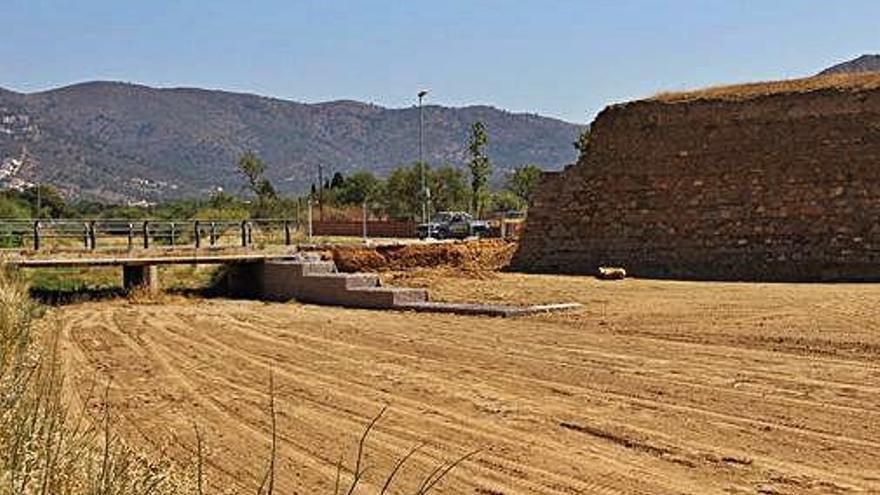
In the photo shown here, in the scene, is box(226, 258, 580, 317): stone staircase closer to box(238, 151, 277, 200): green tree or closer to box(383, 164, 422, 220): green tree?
box(383, 164, 422, 220): green tree

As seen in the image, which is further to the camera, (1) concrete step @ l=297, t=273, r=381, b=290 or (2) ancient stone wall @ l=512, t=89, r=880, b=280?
(2) ancient stone wall @ l=512, t=89, r=880, b=280

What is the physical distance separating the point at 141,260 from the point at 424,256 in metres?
9.81

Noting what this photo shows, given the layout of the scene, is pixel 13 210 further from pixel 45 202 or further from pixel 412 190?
pixel 412 190

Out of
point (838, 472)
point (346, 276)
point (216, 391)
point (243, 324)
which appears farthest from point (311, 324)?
point (838, 472)

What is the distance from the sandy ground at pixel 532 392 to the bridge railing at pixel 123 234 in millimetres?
7096

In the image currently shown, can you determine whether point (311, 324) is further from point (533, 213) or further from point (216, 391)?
point (533, 213)

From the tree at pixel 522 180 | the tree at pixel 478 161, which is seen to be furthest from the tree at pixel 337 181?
the tree at pixel 478 161

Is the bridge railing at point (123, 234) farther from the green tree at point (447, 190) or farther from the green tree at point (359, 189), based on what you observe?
the green tree at point (359, 189)

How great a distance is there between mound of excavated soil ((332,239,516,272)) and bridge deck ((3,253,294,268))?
10.1 feet

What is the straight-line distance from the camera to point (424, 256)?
135ft

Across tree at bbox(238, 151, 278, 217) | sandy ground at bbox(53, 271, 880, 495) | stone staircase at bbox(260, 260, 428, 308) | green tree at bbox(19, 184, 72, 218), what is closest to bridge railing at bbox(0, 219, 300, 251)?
stone staircase at bbox(260, 260, 428, 308)

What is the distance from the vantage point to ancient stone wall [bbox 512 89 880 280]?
33000mm

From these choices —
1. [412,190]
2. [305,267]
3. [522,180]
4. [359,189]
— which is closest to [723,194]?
[305,267]

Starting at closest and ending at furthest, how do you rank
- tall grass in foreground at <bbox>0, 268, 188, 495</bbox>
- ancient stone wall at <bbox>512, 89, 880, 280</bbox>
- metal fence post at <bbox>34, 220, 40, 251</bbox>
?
tall grass in foreground at <bbox>0, 268, 188, 495</bbox>
ancient stone wall at <bbox>512, 89, 880, 280</bbox>
metal fence post at <bbox>34, 220, 40, 251</bbox>
